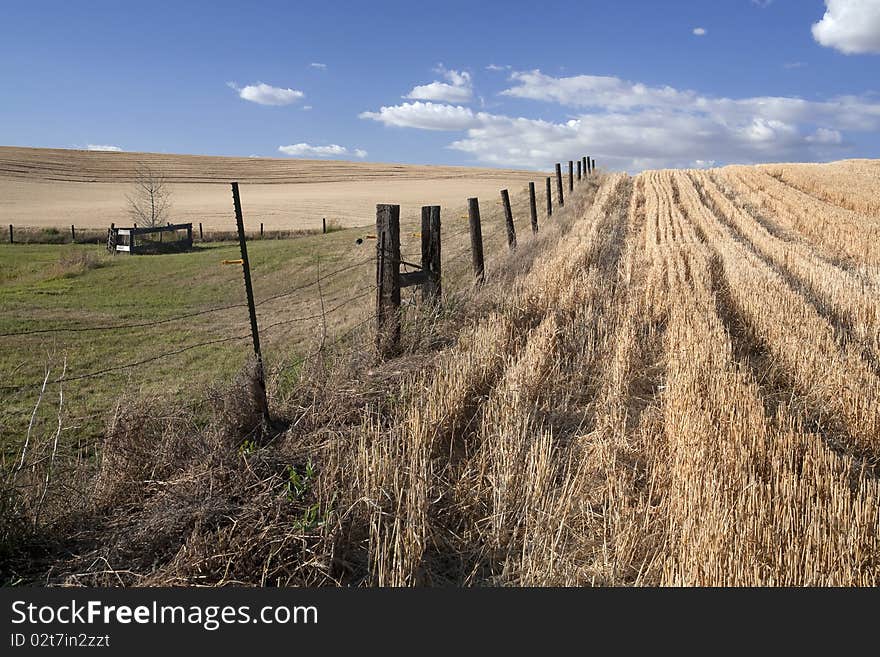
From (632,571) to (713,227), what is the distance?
1572cm

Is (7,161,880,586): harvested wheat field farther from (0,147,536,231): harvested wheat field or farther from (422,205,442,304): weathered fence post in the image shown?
(0,147,536,231): harvested wheat field

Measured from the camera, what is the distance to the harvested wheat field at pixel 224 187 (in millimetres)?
44625

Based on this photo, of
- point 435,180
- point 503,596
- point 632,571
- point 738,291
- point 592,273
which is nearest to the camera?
point 503,596

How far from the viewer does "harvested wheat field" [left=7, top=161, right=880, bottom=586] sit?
365 centimetres

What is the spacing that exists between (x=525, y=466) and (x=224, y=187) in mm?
74694

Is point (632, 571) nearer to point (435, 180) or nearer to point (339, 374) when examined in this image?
point (339, 374)

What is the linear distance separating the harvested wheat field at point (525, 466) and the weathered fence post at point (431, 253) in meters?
0.32

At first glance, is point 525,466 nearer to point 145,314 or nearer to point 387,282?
point 387,282

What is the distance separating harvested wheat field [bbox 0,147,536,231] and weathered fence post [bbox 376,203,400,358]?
27666 mm

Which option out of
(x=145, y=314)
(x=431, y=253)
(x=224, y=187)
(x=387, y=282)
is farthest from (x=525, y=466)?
(x=224, y=187)

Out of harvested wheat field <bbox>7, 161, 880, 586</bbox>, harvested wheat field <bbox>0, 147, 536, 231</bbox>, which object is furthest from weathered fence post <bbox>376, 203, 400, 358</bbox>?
harvested wheat field <bbox>0, 147, 536, 231</bbox>

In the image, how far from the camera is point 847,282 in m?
9.84

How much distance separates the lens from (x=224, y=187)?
242ft

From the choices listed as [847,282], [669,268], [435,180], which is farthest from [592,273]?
[435,180]
